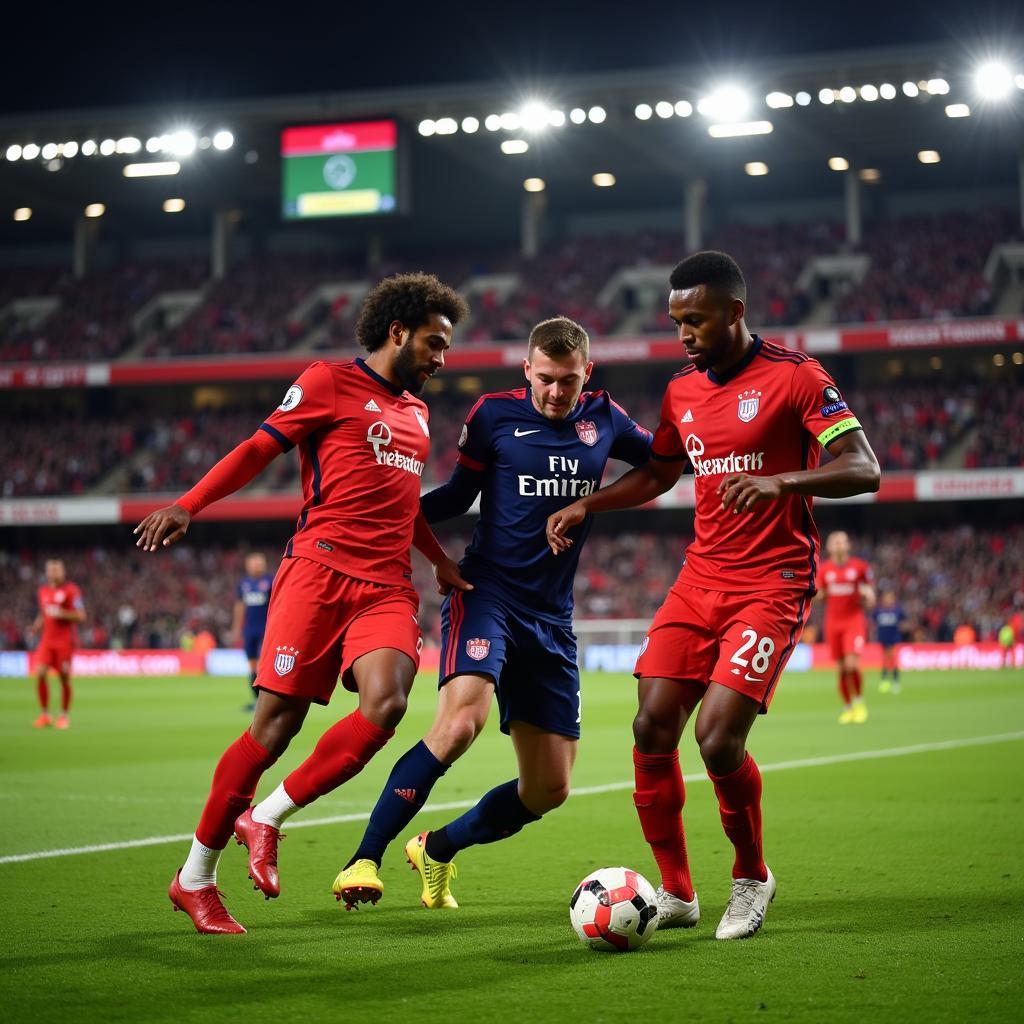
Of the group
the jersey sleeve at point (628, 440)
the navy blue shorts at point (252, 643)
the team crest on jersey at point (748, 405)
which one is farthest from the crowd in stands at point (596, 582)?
the team crest on jersey at point (748, 405)

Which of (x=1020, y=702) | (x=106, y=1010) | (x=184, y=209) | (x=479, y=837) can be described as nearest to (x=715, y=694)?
(x=479, y=837)

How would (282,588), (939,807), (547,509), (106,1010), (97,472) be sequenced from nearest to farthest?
(106,1010), (282,588), (547,509), (939,807), (97,472)

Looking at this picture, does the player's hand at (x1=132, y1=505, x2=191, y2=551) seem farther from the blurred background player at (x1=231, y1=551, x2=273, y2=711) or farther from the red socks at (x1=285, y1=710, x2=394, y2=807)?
the blurred background player at (x1=231, y1=551, x2=273, y2=711)

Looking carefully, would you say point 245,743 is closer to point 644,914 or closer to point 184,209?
point 644,914

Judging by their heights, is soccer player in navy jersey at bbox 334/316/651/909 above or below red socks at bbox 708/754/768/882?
above

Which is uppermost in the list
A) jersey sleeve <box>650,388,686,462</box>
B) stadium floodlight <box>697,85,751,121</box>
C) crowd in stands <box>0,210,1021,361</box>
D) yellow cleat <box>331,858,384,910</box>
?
stadium floodlight <box>697,85,751,121</box>

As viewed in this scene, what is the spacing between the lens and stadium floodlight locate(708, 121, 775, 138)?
3984cm

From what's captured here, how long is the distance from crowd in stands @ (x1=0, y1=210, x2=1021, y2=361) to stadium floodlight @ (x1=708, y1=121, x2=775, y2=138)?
438cm

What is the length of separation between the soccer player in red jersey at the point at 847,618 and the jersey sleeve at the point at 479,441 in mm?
11651

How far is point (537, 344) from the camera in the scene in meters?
6.08

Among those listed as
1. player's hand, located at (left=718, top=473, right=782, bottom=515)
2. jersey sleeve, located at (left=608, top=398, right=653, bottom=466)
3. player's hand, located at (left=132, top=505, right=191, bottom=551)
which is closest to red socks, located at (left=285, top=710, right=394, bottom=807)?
player's hand, located at (left=132, top=505, right=191, bottom=551)

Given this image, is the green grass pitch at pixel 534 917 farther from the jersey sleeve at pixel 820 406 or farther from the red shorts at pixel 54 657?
the red shorts at pixel 54 657

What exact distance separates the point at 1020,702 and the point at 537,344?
16441mm

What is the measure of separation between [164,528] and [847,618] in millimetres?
13219
